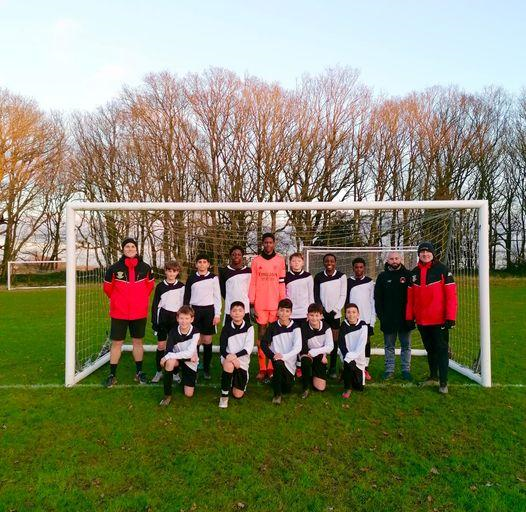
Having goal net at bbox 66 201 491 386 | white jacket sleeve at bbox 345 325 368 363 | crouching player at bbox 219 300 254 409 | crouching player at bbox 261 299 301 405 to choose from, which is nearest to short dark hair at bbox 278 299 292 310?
crouching player at bbox 261 299 301 405

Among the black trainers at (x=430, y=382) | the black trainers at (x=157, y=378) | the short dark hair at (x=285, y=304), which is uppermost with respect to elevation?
the short dark hair at (x=285, y=304)

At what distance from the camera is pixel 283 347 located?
4.91m

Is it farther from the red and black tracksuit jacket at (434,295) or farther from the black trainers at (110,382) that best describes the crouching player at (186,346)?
the red and black tracksuit jacket at (434,295)

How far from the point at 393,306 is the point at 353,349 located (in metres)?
A: 0.83

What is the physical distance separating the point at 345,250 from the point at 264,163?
965 centimetres

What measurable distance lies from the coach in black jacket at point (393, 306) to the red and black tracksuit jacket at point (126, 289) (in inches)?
122

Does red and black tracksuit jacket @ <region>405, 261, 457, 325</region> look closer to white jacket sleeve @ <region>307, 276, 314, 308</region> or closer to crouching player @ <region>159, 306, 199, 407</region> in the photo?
white jacket sleeve @ <region>307, 276, 314, 308</region>

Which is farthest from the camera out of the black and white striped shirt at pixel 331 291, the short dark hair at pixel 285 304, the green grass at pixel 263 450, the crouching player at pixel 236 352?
the black and white striped shirt at pixel 331 291

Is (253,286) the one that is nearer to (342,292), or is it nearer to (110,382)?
(342,292)

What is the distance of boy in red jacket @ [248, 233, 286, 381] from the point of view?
17.5 ft

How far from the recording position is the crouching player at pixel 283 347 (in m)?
4.65

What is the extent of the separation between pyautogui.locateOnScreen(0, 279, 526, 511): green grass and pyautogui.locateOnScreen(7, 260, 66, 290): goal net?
17950 millimetres

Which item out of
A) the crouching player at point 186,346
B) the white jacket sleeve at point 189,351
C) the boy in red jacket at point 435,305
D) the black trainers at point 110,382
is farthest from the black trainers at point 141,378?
the boy in red jacket at point 435,305

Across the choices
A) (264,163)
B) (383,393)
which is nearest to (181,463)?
(383,393)
